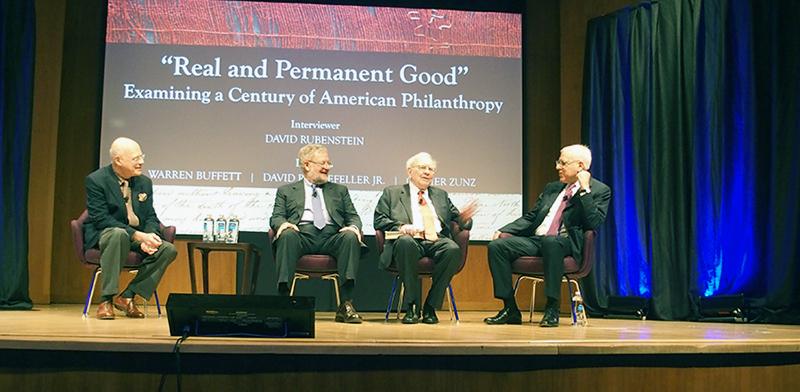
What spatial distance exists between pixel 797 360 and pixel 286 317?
5.96 feet

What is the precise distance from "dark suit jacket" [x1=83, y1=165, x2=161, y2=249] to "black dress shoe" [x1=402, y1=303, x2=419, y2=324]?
1.57 metres

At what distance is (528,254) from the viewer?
5105mm

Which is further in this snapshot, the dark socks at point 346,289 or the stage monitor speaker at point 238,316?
the dark socks at point 346,289

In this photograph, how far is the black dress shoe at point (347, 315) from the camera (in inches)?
190

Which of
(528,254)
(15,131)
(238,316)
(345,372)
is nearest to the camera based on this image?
(345,372)

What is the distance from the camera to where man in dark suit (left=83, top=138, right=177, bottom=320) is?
15.8ft

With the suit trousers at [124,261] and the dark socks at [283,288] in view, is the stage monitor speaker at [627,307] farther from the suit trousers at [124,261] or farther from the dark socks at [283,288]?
the suit trousers at [124,261]

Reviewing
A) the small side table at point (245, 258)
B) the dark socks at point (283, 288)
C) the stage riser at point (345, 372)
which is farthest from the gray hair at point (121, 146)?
the stage riser at point (345, 372)

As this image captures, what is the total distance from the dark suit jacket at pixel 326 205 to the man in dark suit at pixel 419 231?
0.22m

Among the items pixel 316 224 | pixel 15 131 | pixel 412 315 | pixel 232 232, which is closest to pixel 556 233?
pixel 412 315

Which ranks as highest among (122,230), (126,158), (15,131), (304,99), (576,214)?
A: (304,99)

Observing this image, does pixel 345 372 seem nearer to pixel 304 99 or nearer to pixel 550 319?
pixel 550 319

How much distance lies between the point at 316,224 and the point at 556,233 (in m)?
1.41

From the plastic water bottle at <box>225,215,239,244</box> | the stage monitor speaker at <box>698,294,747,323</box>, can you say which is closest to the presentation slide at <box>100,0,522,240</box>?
the plastic water bottle at <box>225,215,239,244</box>
